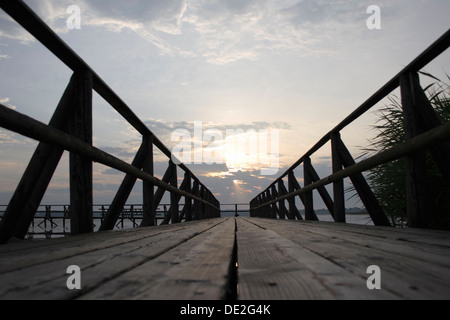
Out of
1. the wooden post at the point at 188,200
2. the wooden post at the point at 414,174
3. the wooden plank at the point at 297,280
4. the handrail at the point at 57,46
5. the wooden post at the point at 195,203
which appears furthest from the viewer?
the wooden post at the point at 195,203

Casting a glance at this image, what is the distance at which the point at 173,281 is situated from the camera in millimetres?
967

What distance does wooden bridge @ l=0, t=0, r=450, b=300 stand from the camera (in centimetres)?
89

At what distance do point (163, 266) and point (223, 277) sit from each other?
10.7 inches

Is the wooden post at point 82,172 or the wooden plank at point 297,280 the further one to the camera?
the wooden post at point 82,172

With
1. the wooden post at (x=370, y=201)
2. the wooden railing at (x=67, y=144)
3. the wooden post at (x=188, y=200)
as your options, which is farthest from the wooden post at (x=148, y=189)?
the wooden post at (x=188, y=200)

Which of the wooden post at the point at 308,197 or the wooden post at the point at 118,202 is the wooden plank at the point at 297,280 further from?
the wooden post at the point at 308,197

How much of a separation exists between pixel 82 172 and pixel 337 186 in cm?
311

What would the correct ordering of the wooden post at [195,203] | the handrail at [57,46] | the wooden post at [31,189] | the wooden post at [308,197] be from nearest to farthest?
the handrail at [57,46] → the wooden post at [31,189] → the wooden post at [308,197] → the wooden post at [195,203]

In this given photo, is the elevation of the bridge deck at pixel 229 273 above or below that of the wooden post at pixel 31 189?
below

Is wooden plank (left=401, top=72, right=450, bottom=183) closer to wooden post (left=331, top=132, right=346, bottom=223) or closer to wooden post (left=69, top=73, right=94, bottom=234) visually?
wooden post (left=331, top=132, right=346, bottom=223)

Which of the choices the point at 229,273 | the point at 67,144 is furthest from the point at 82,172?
the point at 229,273

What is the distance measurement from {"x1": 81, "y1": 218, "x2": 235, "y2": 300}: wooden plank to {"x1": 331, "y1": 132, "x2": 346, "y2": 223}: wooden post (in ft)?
11.3

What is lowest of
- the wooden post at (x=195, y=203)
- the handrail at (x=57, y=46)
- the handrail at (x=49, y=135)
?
the wooden post at (x=195, y=203)

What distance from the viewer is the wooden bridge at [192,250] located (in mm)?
886
